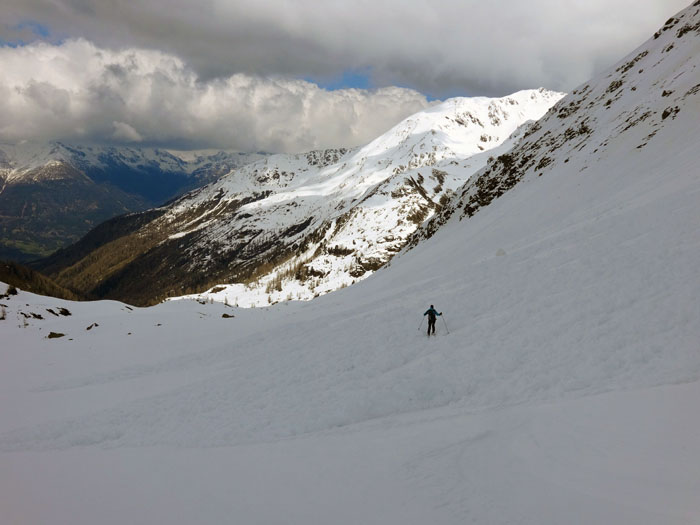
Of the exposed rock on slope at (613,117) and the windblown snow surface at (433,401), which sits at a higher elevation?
the exposed rock on slope at (613,117)

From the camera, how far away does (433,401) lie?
48.5 ft

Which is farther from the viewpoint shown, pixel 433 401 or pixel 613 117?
pixel 613 117

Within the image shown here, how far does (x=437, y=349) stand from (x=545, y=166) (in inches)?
1849

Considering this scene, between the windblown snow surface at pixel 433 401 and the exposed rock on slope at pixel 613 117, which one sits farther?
the exposed rock on slope at pixel 613 117

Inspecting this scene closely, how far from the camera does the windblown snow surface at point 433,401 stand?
8836 millimetres

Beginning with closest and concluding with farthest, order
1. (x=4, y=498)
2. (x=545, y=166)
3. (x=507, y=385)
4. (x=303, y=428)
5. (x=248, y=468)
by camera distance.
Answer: (x=4, y=498) → (x=248, y=468) → (x=507, y=385) → (x=303, y=428) → (x=545, y=166)

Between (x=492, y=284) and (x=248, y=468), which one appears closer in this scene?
(x=248, y=468)

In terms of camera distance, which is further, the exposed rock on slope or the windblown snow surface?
the exposed rock on slope

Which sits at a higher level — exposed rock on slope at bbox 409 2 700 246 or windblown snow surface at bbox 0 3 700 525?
exposed rock on slope at bbox 409 2 700 246

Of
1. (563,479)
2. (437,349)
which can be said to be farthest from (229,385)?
(563,479)

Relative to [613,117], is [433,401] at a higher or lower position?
lower

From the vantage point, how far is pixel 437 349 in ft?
60.6

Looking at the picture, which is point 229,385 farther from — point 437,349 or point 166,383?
point 437,349

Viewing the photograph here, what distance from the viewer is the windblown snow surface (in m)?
8.84
